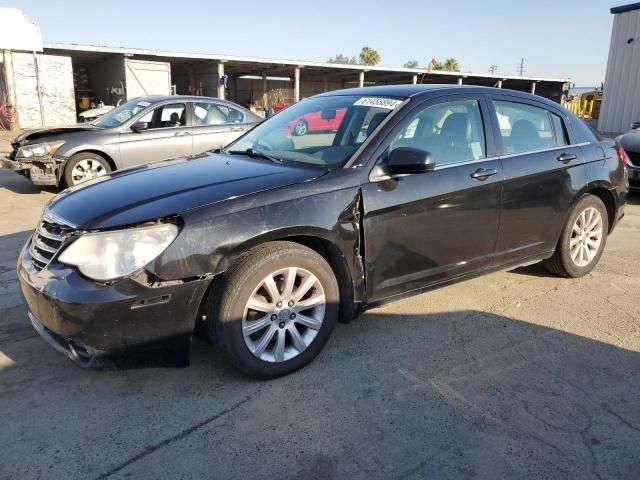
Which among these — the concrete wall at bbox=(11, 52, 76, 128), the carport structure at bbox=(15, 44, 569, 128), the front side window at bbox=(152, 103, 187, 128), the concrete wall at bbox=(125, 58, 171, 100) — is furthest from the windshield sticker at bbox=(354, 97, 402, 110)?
the concrete wall at bbox=(125, 58, 171, 100)

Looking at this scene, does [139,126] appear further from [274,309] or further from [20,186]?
[274,309]

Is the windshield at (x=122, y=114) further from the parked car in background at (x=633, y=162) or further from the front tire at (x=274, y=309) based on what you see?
the parked car in background at (x=633, y=162)

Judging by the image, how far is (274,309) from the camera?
2969 mm

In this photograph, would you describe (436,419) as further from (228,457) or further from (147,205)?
(147,205)

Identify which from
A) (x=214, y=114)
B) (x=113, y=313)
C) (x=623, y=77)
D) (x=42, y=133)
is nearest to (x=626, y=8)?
(x=623, y=77)

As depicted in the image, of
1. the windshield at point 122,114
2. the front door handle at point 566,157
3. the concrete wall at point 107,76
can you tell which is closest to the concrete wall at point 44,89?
the concrete wall at point 107,76

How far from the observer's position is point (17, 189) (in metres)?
9.02

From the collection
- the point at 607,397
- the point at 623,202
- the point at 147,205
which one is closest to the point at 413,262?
the point at 607,397

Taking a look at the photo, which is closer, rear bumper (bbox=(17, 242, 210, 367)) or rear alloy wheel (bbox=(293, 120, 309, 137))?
rear bumper (bbox=(17, 242, 210, 367))

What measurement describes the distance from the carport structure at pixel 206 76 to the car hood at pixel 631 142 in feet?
18.7

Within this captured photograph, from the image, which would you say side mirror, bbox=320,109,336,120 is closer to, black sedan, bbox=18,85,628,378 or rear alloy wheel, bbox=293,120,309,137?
black sedan, bbox=18,85,628,378

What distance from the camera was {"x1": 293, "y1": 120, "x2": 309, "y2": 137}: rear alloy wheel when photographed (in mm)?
3980

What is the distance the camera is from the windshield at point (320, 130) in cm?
347

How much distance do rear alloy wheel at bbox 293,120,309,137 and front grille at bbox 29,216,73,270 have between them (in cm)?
181
